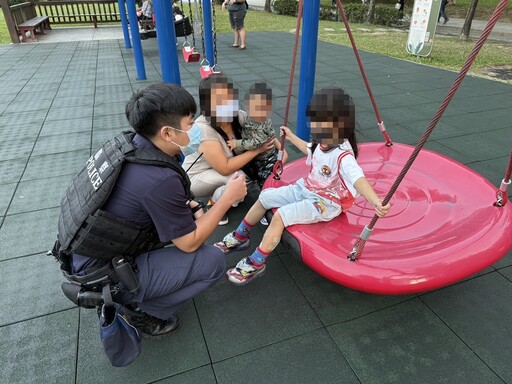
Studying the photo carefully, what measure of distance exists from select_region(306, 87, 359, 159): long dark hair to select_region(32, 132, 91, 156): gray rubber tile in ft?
10.8

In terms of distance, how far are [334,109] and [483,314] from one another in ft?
4.78

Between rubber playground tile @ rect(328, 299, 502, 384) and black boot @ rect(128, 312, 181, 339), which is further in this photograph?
black boot @ rect(128, 312, 181, 339)

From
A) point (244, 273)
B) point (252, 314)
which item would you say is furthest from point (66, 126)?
point (252, 314)

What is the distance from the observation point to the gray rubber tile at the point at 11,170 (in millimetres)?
3666

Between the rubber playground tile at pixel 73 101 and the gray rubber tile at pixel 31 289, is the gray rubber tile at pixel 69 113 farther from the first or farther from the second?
the gray rubber tile at pixel 31 289

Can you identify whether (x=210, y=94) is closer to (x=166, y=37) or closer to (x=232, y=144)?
(x=232, y=144)

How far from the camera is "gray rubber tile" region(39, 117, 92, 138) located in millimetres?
Answer: 4825

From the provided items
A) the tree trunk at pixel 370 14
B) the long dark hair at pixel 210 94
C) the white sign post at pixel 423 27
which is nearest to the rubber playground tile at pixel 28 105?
the long dark hair at pixel 210 94

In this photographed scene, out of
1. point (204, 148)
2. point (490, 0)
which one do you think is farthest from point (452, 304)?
point (490, 0)

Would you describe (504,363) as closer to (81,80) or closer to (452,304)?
(452,304)

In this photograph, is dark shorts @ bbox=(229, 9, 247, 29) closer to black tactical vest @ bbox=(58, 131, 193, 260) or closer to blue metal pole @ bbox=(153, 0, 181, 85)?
blue metal pole @ bbox=(153, 0, 181, 85)

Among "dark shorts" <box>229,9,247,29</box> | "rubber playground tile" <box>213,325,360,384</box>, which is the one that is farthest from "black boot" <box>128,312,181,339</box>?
"dark shorts" <box>229,9,247,29</box>

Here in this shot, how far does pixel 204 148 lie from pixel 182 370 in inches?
53.7

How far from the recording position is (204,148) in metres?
2.50
